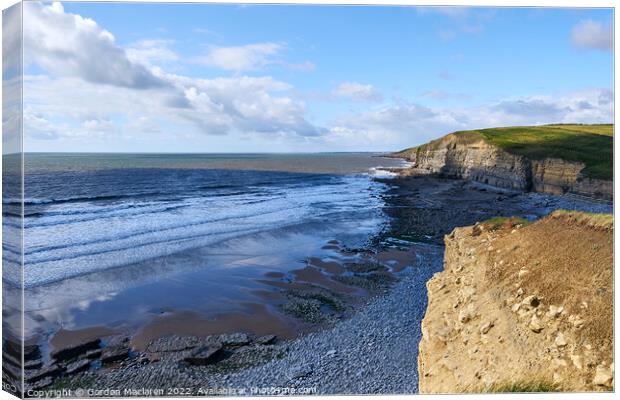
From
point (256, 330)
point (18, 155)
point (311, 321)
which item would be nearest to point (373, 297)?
point (311, 321)

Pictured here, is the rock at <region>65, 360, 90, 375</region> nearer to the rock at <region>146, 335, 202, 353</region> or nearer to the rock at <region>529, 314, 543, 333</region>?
the rock at <region>146, 335, 202, 353</region>

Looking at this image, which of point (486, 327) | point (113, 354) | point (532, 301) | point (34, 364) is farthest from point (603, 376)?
point (34, 364)

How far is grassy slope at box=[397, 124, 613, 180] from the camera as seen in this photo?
42.3ft

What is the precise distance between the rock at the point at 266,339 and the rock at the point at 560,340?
849 cm

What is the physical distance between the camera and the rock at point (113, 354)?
12.5m

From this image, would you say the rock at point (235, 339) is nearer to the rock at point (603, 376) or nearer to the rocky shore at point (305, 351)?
the rocky shore at point (305, 351)

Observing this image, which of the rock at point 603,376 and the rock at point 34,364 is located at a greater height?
the rock at point 603,376

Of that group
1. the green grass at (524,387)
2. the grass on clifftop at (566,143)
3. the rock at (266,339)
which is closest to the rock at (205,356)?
the rock at (266,339)

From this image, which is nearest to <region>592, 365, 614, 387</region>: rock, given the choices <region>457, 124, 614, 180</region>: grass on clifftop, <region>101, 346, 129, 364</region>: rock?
<region>457, 124, 614, 180</region>: grass on clifftop

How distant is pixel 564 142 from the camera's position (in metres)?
20.6

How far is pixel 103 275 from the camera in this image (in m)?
19.3

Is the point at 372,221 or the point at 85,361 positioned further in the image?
the point at 372,221

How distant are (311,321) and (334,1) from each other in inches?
416

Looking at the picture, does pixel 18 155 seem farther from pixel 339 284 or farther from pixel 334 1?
pixel 339 284
